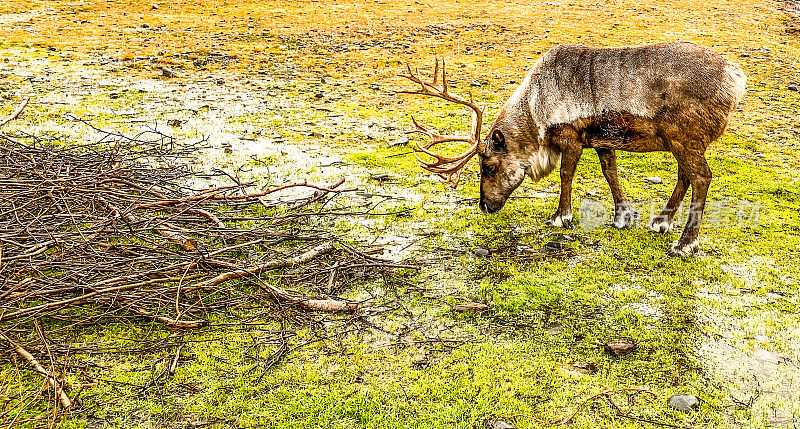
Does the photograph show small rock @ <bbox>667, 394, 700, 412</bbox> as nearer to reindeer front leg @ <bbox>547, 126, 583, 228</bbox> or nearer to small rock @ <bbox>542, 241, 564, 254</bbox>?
small rock @ <bbox>542, 241, 564, 254</bbox>

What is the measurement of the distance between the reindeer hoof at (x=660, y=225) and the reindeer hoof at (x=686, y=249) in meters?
0.40

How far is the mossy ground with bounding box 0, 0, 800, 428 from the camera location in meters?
3.90

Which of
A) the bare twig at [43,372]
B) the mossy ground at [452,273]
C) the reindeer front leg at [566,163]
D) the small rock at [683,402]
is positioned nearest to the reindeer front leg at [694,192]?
the mossy ground at [452,273]

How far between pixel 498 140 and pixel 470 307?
6.74 feet

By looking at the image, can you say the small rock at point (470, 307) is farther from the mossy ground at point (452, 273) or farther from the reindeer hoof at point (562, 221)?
the reindeer hoof at point (562, 221)

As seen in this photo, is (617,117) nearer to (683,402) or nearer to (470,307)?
(470,307)

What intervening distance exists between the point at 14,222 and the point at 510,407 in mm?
3873

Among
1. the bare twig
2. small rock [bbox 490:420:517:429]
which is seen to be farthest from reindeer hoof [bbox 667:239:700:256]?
the bare twig

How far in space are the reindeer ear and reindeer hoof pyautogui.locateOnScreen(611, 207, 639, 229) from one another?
1213 mm

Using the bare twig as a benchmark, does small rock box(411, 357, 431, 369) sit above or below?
below

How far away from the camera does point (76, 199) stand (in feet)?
18.1

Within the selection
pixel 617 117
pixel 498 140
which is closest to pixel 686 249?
pixel 617 117

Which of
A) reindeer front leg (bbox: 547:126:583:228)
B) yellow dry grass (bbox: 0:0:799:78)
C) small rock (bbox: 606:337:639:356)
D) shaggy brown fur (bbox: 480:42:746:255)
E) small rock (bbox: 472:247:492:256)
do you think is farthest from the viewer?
Answer: yellow dry grass (bbox: 0:0:799:78)

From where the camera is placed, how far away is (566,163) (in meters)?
6.12
